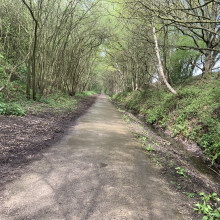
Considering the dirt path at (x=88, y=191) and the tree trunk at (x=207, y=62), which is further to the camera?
the tree trunk at (x=207, y=62)

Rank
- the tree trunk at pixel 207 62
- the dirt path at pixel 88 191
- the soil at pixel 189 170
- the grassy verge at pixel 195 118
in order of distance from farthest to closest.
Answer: the tree trunk at pixel 207 62, the grassy verge at pixel 195 118, the soil at pixel 189 170, the dirt path at pixel 88 191

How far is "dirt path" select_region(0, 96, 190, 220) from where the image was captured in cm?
215

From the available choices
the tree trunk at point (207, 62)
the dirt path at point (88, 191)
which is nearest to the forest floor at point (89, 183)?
the dirt path at point (88, 191)

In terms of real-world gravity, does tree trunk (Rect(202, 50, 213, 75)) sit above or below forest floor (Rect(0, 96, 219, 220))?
above

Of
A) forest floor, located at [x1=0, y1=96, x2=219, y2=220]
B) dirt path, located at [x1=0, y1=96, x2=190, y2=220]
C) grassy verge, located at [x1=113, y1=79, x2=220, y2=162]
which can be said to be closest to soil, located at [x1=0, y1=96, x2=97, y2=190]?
forest floor, located at [x1=0, y1=96, x2=219, y2=220]

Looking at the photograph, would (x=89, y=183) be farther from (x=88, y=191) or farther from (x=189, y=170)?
(x=189, y=170)

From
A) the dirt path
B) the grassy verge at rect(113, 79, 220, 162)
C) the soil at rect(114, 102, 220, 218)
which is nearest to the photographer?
the dirt path

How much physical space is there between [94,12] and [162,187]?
1271cm

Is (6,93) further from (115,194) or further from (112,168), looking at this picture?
(115,194)

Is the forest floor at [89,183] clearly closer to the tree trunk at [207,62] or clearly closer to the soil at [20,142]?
the soil at [20,142]

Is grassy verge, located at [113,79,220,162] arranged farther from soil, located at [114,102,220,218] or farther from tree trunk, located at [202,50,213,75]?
tree trunk, located at [202,50,213,75]

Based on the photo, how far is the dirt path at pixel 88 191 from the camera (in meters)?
2.15

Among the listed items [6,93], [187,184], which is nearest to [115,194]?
[187,184]

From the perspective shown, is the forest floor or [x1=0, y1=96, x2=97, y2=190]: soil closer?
the forest floor
